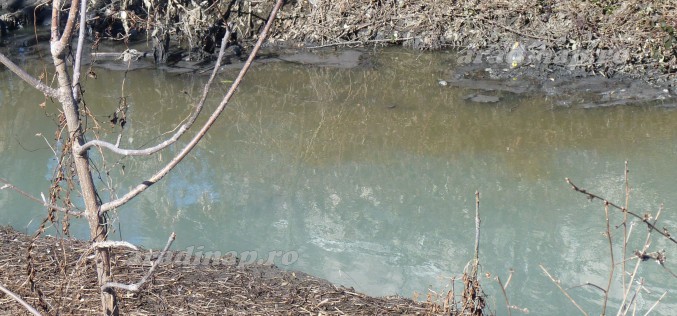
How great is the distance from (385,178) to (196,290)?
8.79 ft

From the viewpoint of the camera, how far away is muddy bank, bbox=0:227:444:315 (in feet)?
13.7

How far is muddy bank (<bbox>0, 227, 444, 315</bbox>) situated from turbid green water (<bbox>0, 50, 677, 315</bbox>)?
358mm

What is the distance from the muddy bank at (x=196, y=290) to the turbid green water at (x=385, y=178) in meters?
0.36

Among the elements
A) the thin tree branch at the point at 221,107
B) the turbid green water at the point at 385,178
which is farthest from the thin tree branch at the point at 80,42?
the turbid green water at the point at 385,178

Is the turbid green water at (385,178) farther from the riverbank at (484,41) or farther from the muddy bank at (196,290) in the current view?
the riverbank at (484,41)

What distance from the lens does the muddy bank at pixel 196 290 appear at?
4.18m

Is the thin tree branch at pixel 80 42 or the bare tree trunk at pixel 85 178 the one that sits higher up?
the thin tree branch at pixel 80 42

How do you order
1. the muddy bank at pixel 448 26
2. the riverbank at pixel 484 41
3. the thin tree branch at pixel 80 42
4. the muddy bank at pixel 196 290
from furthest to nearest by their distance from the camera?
1. the muddy bank at pixel 448 26
2. the riverbank at pixel 484 41
3. the muddy bank at pixel 196 290
4. the thin tree branch at pixel 80 42

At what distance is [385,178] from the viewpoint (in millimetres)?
6785

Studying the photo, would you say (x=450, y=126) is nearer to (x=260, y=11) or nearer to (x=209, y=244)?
(x=209, y=244)

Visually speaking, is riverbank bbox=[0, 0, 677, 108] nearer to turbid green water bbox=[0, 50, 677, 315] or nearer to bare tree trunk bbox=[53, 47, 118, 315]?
turbid green water bbox=[0, 50, 677, 315]

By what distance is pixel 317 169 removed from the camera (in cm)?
711

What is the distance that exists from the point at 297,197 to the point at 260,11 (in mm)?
6543

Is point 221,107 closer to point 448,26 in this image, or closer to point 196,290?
point 196,290
